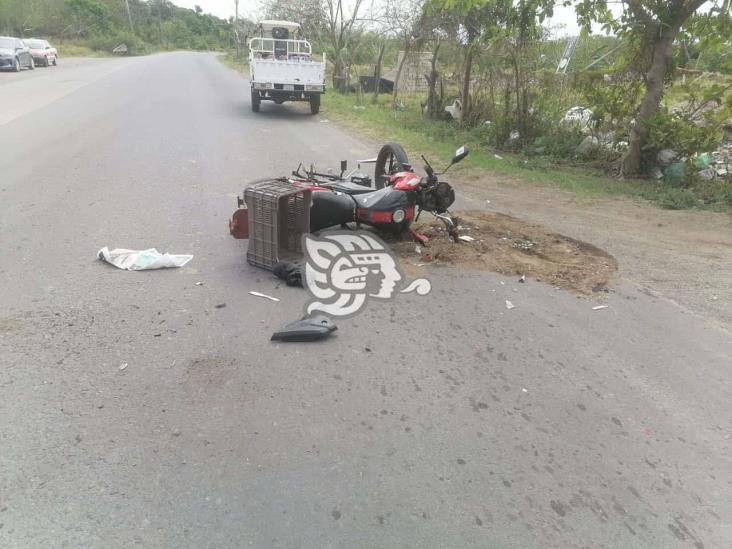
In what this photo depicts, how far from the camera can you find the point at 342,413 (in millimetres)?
2814

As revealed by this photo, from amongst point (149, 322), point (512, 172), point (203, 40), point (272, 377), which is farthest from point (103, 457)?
point (203, 40)

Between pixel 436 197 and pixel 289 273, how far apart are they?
1.67 m

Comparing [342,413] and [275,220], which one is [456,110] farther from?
[342,413]

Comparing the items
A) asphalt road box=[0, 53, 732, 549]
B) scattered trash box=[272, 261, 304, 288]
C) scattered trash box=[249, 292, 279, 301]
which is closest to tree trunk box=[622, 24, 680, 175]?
asphalt road box=[0, 53, 732, 549]

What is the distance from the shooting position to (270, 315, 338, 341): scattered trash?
3451 mm

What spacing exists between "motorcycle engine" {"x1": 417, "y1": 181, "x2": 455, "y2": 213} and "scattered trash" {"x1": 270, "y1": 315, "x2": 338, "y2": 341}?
1.91m

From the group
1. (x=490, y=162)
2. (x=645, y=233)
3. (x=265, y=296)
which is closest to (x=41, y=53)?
(x=490, y=162)

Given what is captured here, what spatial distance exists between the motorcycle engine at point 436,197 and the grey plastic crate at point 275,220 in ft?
3.74

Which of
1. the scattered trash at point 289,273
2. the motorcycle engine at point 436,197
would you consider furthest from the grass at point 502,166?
the scattered trash at point 289,273

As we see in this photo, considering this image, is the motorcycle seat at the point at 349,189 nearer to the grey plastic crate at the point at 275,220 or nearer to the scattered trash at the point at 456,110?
the grey plastic crate at the point at 275,220

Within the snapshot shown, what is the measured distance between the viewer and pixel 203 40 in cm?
8356

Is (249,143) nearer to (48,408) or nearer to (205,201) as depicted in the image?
(205,201)

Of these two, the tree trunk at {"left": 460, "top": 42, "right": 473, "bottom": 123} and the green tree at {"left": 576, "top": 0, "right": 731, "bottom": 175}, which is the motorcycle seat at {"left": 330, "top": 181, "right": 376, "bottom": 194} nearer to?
the green tree at {"left": 576, "top": 0, "right": 731, "bottom": 175}

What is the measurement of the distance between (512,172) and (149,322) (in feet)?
22.5
